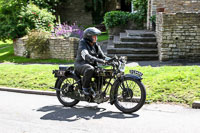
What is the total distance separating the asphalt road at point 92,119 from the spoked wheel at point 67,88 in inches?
5.6

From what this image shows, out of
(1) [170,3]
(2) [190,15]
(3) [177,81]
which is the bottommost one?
(3) [177,81]

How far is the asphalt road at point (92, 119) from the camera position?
4.99 metres

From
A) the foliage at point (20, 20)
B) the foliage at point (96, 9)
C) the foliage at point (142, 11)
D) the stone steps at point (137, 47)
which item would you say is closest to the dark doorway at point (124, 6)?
the foliage at point (96, 9)

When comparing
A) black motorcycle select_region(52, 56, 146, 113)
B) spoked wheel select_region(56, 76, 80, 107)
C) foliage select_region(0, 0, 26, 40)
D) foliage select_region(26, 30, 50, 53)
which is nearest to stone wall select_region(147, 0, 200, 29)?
foliage select_region(26, 30, 50, 53)

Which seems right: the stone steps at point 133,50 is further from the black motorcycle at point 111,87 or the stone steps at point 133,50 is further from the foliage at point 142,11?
the black motorcycle at point 111,87

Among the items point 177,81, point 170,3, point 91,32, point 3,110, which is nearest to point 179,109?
point 177,81

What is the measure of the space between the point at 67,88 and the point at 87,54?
98cm

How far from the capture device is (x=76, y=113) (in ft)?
19.7

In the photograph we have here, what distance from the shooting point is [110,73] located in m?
6.00

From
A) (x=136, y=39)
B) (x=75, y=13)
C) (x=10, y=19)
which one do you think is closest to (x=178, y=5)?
(x=136, y=39)

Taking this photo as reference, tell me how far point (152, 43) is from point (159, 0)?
140 inches

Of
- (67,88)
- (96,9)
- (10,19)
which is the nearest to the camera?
(67,88)

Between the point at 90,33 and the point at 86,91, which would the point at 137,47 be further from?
the point at 86,91

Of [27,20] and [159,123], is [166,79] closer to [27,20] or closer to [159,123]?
[159,123]
